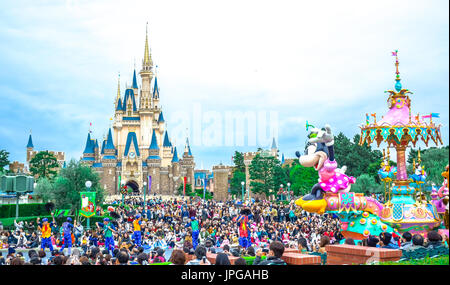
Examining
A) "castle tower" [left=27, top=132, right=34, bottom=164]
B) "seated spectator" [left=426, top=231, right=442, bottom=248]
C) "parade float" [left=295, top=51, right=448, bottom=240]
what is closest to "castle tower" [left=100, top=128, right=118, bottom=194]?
"castle tower" [left=27, top=132, right=34, bottom=164]

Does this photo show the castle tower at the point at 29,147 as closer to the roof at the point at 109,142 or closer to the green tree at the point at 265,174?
the roof at the point at 109,142

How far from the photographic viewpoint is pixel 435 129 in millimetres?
14086

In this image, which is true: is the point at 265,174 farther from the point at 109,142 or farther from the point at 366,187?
the point at 109,142

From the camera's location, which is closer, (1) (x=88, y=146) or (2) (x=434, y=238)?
(2) (x=434, y=238)

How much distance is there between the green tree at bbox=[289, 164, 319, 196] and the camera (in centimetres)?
5641

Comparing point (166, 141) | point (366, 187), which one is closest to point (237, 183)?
point (166, 141)

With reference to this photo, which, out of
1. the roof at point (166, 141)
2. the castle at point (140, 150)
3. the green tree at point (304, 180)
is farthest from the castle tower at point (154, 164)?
the green tree at point (304, 180)

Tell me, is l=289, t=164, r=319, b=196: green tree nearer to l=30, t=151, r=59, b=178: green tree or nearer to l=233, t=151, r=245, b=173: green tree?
l=233, t=151, r=245, b=173: green tree

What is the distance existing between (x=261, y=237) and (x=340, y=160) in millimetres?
36146

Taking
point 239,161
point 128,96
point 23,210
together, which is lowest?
point 23,210

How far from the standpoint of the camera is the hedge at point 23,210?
34625 mm

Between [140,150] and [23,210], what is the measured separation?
4669 centimetres

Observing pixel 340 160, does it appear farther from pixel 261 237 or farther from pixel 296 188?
pixel 261 237

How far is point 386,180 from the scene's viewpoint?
559 inches
